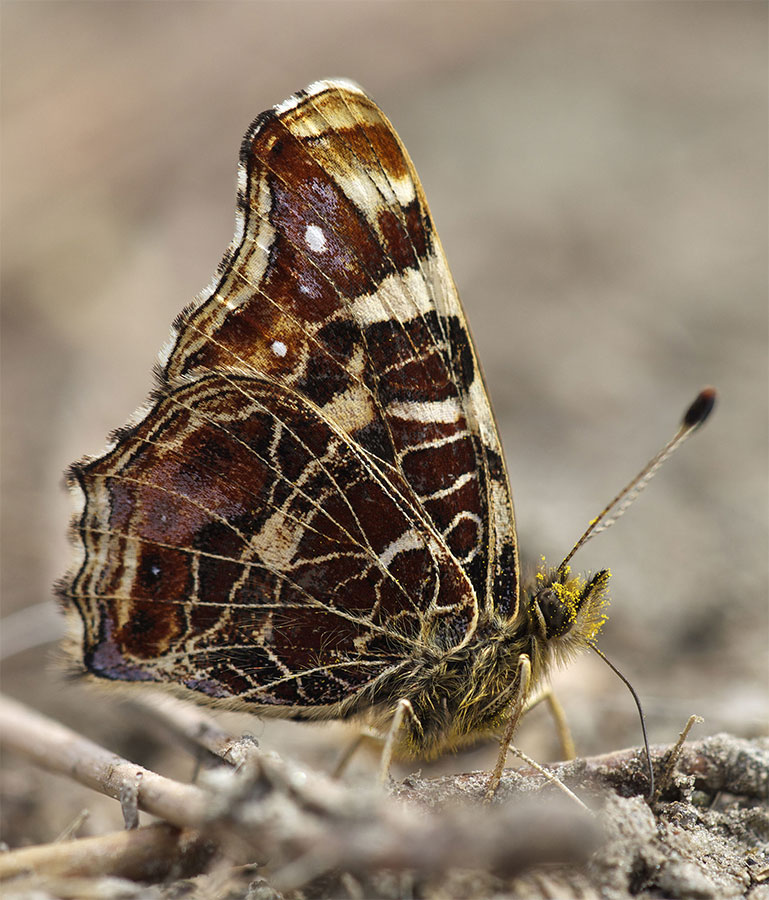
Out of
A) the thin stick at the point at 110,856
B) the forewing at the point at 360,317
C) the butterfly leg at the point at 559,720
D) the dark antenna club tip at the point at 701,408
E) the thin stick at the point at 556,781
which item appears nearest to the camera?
the thin stick at the point at 110,856

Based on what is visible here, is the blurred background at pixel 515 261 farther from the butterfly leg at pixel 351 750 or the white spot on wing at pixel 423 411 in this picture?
the white spot on wing at pixel 423 411

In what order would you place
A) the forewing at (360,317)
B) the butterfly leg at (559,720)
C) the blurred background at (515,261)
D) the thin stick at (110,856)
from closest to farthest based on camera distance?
the thin stick at (110,856) → the forewing at (360,317) → the butterfly leg at (559,720) → the blurred background at (515,261)

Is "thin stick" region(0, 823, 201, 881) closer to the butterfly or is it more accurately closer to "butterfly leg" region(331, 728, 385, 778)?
the butterfly

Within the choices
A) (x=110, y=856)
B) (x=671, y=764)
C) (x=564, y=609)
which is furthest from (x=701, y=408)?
(x=110, y=856)

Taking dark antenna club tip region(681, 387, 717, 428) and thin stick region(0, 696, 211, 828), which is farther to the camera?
dark antenna club tip region(681, 387, 717, 428)

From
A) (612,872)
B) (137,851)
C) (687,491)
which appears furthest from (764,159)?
(137,851)

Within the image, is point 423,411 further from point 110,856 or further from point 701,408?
point 110,856

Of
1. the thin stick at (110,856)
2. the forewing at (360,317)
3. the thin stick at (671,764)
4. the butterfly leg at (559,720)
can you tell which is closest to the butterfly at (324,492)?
the forewing at (360,317)

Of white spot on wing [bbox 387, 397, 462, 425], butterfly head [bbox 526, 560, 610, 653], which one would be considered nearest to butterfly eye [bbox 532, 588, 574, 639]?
butterfly head [bbox 526, 560, 610, 653]
